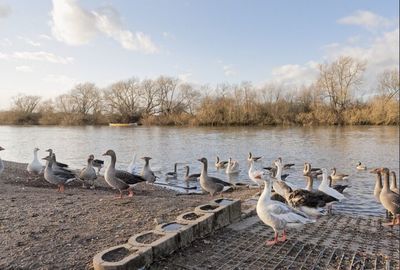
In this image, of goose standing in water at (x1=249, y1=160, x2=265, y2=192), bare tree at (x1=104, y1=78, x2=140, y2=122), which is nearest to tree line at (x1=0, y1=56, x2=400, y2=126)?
bare tree at (x1=104, y1=78, x2=140, y2=122)

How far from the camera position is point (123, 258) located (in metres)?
5.04

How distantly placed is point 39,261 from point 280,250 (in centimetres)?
394

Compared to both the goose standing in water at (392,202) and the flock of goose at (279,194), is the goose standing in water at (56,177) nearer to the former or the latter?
the flock of goose at (279,194)

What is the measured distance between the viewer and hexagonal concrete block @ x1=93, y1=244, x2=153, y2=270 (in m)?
4.76

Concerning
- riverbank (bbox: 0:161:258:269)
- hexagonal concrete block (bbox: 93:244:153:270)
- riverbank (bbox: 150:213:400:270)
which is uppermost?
hexagonal concrete block (bbox: 93:244:153:270)

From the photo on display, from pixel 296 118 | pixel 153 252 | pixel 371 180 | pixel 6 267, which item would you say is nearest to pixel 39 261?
pixel 6 267

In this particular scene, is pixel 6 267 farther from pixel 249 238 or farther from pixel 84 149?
pixel 84 149

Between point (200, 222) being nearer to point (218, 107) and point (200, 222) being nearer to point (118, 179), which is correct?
point (118, 179)

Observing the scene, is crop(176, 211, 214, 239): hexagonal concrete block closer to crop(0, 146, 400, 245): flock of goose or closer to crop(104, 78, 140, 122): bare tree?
crop(0, 146, 400, 245): flock of goose

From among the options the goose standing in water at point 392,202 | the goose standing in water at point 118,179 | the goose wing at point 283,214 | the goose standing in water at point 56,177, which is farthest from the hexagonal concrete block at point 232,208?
the goose standing in water at point 56,177

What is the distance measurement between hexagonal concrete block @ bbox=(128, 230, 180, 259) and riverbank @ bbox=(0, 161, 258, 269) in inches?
18.3

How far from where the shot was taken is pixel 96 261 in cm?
489

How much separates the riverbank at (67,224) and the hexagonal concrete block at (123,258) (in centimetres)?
28

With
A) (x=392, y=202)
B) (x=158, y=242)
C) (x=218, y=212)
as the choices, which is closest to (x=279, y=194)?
(x=392, y=202)
